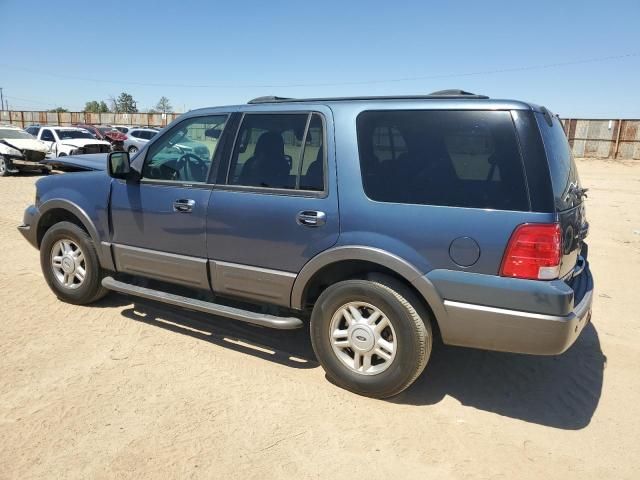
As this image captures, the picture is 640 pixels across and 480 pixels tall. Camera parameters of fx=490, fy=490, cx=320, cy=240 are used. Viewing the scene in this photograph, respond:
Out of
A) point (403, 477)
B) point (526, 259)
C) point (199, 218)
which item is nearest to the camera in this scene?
point (403, 477)

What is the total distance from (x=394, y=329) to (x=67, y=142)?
18.0m

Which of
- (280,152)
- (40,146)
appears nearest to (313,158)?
(280,152)

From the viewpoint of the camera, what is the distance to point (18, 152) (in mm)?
16125

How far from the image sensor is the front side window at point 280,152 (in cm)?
344

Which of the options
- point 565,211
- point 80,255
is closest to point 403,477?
point 565,211

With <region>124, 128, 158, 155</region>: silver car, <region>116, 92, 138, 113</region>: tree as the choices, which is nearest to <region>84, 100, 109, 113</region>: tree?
<region>116, 92, 138, 113</region>: tree

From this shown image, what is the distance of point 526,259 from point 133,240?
10.3ft

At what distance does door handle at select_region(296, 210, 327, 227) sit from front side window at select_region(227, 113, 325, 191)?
0.18 m

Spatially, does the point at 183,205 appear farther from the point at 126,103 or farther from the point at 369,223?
the point at 126,103

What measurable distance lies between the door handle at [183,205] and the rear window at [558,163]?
2.52 metres

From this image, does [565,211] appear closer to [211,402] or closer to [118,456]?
A: [211,402]

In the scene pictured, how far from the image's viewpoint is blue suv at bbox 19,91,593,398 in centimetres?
280

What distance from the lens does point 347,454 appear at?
2.75 meters

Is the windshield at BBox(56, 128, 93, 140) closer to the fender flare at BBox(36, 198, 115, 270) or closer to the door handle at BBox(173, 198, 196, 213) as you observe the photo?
the fender flare at BBox(36, 198, 115, 270)
